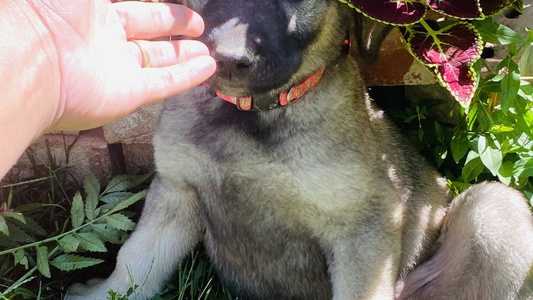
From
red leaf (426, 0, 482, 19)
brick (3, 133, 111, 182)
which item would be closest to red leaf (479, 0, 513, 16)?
red leaf (426, 0, 482, 19)

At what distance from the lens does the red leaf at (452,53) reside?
7.71 feet

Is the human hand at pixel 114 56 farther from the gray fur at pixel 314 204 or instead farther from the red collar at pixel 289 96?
the red collar at pixel 289 96

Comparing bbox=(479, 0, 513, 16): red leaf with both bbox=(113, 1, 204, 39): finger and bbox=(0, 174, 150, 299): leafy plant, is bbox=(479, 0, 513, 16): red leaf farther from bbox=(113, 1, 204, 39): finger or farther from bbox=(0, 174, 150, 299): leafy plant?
bbox=(0, 174, 150, 299): leafy plant

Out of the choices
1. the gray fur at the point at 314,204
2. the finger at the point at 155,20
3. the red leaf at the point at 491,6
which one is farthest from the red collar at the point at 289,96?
the red leaf at the point at 491,6

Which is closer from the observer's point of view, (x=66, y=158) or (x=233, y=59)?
(x=233, y=59)

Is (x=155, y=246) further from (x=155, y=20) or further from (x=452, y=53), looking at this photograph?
(x=452, y=53)

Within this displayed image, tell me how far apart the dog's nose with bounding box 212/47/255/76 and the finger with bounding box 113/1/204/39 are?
13 cm

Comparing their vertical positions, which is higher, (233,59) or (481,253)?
(233,59)

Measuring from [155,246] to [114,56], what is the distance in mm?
1108

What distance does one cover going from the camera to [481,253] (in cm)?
263

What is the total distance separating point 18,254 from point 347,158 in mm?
1408

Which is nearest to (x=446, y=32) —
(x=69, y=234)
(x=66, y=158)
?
(x=69, y=234)

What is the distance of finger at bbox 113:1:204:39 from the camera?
208 cm

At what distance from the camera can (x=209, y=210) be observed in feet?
8.63
